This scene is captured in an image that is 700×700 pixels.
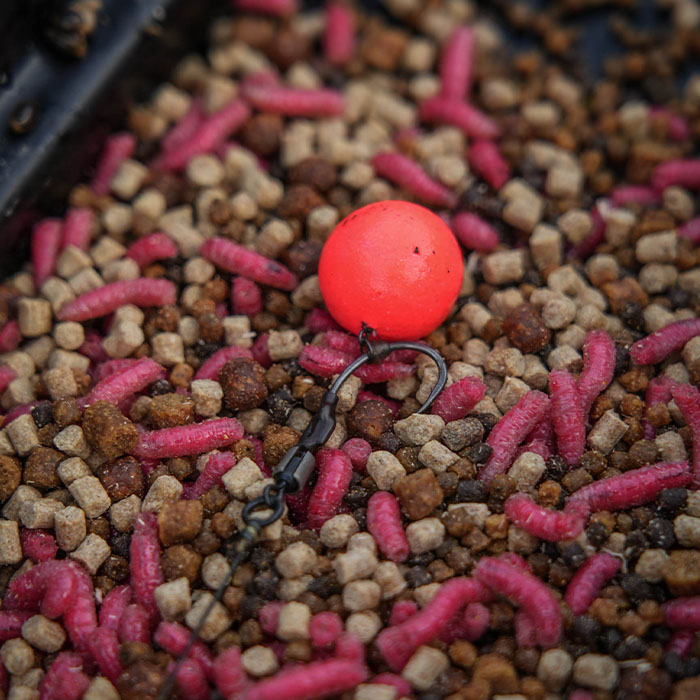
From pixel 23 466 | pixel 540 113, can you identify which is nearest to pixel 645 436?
pixel 540 113

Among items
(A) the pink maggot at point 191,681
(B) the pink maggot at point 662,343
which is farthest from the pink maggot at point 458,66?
(A) the pink maggot at point 191,681

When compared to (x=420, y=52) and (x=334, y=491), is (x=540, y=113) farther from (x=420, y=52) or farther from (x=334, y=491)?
(x=334, y=491)

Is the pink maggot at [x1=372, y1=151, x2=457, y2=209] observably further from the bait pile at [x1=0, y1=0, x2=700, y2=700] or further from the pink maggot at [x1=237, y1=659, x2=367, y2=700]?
the pink maggot at [x1=237, y1=659, x2=367, y2=700]

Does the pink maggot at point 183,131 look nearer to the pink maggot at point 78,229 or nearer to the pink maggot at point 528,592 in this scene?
the pink maggot at point 78,229

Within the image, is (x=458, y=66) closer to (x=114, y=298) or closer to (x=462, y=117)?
(x=462, y=117)

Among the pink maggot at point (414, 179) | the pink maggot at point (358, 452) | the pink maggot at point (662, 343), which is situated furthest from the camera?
the pink maggot at point (414, 179)

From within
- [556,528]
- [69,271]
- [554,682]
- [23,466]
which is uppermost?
[69,271]
